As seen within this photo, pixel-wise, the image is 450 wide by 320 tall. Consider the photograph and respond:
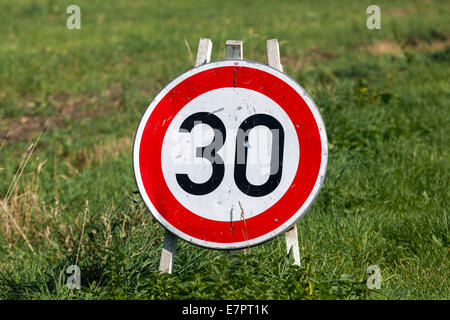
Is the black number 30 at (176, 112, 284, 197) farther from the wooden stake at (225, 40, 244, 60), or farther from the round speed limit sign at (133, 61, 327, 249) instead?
the wooden stake at (225, 40, 244, 60)

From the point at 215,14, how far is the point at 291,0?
20.2 feet

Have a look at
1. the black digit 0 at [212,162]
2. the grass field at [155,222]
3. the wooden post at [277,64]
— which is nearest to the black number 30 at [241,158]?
the black digit 0 at [212,162]

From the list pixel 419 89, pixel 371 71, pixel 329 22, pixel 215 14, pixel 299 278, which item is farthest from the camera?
pixel 215 14

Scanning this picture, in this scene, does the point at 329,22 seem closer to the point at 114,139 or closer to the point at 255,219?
the point at 114,139

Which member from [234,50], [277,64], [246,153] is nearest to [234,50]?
[234,50]

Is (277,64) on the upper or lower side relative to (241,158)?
upper

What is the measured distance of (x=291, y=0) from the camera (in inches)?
999

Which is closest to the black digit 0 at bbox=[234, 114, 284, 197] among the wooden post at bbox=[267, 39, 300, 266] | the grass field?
the wooden post at bbox=[267, 39, 300, 266]

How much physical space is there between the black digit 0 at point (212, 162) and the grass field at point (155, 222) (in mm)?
371

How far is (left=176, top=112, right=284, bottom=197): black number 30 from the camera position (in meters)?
2.67

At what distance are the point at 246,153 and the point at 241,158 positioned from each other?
0.03 m

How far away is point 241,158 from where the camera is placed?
269 centimetres

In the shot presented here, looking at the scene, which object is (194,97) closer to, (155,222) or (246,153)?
(246,153)
